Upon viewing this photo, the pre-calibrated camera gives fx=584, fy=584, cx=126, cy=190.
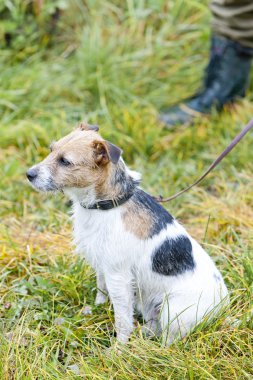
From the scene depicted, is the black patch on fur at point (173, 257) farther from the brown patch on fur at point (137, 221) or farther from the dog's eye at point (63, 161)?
the dog's eye at point (63, 161)

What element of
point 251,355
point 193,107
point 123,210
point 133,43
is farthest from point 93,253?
point 133,43

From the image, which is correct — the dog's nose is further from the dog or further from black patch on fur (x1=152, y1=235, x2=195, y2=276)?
black patch on fur (x1=152, y1=235, x2=195, y2=276)

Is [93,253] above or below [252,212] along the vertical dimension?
above

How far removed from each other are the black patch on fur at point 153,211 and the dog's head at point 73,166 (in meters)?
0.26

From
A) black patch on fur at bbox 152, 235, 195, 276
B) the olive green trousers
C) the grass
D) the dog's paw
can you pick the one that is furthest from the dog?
the olive green trousers

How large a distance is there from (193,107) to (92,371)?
3.67 meters

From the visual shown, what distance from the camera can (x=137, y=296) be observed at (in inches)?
140

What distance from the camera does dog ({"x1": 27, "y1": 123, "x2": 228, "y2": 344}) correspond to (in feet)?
10.5

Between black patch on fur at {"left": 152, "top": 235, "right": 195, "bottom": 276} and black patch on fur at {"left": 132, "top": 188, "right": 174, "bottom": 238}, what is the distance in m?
0.09

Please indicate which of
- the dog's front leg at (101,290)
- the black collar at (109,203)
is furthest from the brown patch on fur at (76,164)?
the dog's front leg at (101,290)

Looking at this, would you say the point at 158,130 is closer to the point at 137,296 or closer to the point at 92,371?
the point at 137,296

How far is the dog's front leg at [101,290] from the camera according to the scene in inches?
143

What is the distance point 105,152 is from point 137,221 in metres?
0.43

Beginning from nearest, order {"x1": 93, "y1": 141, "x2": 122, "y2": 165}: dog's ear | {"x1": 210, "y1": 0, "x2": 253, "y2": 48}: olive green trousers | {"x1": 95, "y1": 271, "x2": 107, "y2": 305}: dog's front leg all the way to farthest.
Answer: {"x1": 93, "y1": 141, "x2": 122, "y2": 165}: dog's ear → {"x1": 95, "y1": 271, "x2": 107, "y2": 305}: dog's front leg → {"x1": 210, "y1": 0, "x2": 253, "y2": 48}: olive green trousers
